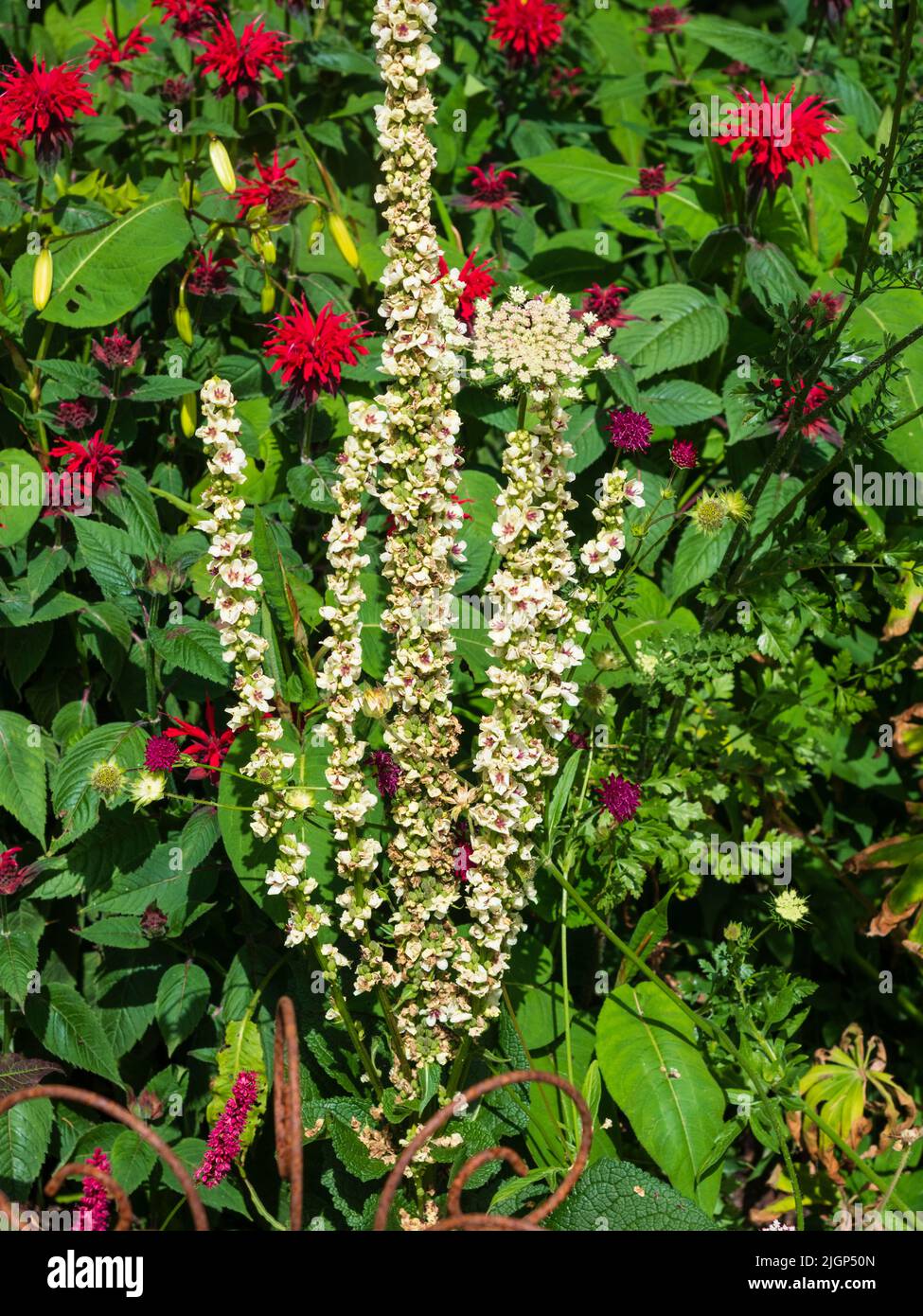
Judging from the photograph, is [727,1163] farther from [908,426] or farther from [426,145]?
[426,145]

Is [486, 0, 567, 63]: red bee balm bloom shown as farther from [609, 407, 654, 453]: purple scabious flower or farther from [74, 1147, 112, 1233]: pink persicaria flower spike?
[74, 1147, 112, 1233]: pink persicaria flower spike

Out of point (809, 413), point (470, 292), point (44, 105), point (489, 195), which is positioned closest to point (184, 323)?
point (44, 105)

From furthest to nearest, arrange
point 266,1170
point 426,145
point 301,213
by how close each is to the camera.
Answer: point 301,213 → point 266,1170 → point 426,145

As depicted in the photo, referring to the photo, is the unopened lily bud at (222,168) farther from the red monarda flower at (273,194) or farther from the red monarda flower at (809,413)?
the red monarda flower at (809,413)

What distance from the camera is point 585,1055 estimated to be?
253cm

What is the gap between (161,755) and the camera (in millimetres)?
2158

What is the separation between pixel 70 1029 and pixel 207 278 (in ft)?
4.76

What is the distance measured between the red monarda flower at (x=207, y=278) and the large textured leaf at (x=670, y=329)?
82 centimetres

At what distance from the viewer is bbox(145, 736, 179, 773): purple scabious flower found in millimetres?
2148

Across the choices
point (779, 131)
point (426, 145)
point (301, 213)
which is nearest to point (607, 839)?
point (426, 145)

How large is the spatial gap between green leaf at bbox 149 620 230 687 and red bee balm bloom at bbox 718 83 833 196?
4.73 feet

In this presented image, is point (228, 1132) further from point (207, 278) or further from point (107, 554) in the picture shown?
point (207, 278)

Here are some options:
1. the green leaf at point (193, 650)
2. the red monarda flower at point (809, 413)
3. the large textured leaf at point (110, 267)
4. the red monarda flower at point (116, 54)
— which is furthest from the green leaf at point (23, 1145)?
the red monarda flower at point (116, 54)
